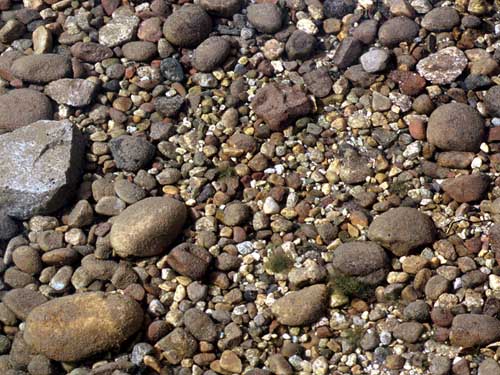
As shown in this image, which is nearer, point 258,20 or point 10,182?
point 10,182

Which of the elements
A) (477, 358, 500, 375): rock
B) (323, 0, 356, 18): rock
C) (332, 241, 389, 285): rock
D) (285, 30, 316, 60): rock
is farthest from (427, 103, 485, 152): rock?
(477, 358, 500, 375): rock

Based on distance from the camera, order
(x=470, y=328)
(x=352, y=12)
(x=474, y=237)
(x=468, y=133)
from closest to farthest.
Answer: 1. (x=470, y=328)
2. (x=474, y=237)
3. (x=468, y=133)
4. (x=352, y=12)

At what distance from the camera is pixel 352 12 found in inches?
218

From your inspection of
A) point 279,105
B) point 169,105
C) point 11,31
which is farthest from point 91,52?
point 279,105

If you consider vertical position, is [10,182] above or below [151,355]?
above

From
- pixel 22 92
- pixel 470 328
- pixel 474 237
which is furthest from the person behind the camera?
pixel 22 92

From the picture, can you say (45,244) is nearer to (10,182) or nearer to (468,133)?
(10,182)

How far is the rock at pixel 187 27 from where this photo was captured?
5.40 m

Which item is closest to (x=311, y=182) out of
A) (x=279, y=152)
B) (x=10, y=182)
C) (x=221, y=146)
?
(x=279, y=152)

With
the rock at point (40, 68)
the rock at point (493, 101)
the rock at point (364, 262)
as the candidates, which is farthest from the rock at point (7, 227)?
the rock at point (493, 101)

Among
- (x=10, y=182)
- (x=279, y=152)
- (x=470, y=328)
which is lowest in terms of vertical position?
(x=470, y=328)

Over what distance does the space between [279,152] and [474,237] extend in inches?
48.1

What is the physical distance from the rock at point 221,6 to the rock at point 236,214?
1.56m

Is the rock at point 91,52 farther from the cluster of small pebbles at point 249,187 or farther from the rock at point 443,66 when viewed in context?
A: the rock at point 443,66
